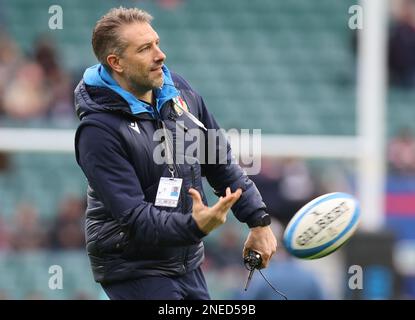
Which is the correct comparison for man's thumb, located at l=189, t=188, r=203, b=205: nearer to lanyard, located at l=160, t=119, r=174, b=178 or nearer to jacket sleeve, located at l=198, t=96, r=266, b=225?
lanyard, located at l=160, t=119, r=174, b=178

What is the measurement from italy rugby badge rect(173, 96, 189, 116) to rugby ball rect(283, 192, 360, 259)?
2.79ft

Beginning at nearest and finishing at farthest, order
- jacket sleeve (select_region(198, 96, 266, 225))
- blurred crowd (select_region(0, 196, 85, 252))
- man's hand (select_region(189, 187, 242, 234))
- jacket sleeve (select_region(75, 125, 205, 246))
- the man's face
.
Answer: man's hand (select_region(189, 187, 242, 234)) → jacket sleeve (select_region(75, 125, 205, 246)) → the man's face → jacket sleeve (select_region(198, 96, 266, 225)) → blurred crowd (select_region(0, 196, 85, 252))

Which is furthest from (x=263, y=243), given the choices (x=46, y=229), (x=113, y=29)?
(x=46, y=229)

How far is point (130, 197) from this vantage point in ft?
16.8

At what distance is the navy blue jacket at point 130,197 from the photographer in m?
5.09

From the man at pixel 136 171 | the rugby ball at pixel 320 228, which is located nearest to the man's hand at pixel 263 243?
the man at pixel 136 171

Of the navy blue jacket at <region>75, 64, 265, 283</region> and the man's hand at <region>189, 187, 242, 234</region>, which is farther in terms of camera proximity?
the navy blue jacket at <region>75, 64, 265, 283</region>

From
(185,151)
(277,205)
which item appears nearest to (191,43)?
(277,205)

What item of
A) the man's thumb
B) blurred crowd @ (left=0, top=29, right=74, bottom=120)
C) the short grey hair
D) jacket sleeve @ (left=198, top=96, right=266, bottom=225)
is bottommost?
the man's thumb

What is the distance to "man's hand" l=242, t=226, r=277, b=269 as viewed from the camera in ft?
17.8

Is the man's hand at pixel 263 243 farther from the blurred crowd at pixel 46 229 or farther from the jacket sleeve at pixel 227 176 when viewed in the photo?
the blurred crowd at pixel 46 229

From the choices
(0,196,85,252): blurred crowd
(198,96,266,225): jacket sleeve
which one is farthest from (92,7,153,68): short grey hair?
(0,196,85,252): blurred crowd

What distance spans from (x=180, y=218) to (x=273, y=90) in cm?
814
